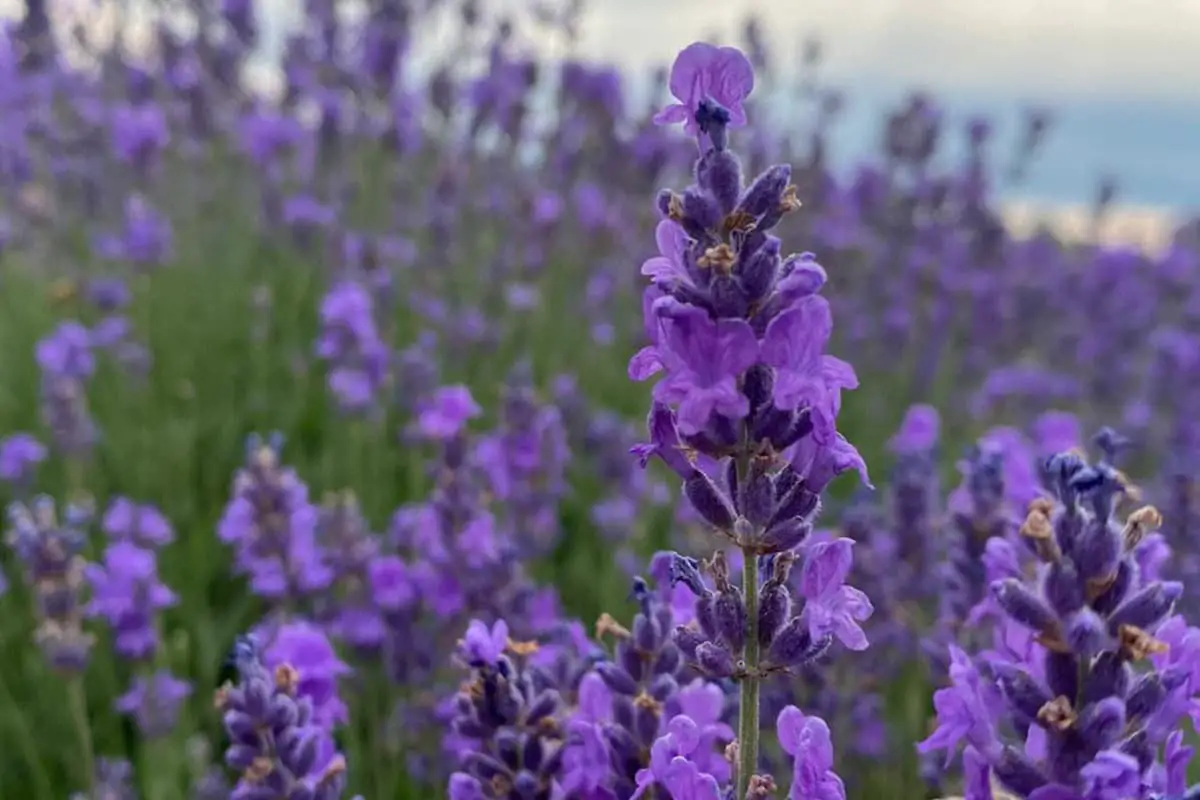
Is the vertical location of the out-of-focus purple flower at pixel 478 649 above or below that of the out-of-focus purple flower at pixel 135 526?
below

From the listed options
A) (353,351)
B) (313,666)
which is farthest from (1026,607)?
(353,351)

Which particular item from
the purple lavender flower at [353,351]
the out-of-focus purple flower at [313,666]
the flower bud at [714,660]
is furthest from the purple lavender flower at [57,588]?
the flower bud at [714,660]

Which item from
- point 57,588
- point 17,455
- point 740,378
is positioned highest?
point 17,455

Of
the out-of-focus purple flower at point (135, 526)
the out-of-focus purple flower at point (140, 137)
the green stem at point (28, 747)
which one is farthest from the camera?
the out-of-focus purple flower at point (140, 137)

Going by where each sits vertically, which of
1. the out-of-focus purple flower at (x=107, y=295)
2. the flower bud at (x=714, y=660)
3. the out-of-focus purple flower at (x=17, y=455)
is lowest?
the flower bud at (x=714, y=660)

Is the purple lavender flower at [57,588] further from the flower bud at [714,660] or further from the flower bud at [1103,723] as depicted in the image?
the flower bud at [1103,723]

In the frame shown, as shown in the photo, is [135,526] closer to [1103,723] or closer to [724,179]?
[724,179]

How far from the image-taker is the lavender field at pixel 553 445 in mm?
1097

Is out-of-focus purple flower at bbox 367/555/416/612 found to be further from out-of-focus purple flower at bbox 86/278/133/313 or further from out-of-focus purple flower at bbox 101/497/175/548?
out-of-focus purple flower at bbox 86/278/133/313

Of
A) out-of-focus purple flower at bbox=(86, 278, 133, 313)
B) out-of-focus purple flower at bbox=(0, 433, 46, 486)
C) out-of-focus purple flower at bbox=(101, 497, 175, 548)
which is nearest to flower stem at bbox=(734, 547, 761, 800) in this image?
out-of-focus purple flower at bbox=(101, 497, 175, 548)

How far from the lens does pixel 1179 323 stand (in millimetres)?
7805

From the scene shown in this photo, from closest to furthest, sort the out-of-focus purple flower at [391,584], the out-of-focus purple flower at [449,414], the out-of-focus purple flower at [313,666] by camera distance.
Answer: the out-of-focus purple flower at [313,666] < the out-of-focus purple flower at [391,584] < the out-of-focus purple flower at [449,414]

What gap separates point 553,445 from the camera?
3.39m

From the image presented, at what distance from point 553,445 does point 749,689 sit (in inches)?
91.0
